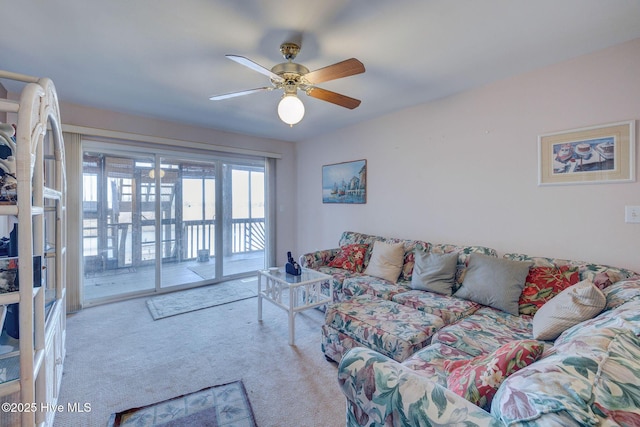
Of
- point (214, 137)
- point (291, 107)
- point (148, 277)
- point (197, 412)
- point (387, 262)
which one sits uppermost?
point (214, 137)

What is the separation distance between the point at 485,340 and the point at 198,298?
3.31 meters

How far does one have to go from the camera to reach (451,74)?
2.43 meters

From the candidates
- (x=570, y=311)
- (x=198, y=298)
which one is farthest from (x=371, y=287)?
(x=198, y=298)

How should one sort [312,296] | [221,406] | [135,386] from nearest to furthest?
[221,406], [135,386], [312,296]

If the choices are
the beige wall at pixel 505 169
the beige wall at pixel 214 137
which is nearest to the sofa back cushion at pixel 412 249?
the beige wall at pixel 505 169

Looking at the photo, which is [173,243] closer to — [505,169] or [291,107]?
[291,107]

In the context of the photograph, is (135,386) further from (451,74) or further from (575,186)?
(575,186)

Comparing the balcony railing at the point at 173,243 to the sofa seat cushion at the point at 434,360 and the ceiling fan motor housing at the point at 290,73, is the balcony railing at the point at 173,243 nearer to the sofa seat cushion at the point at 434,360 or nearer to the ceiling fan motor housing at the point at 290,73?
the ceiling fan motor housing at the point at 290,73

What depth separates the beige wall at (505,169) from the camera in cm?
206

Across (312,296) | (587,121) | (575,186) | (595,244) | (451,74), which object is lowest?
(312,296)

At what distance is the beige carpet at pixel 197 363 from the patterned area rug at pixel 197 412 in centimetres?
6

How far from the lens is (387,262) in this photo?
306 centimetres

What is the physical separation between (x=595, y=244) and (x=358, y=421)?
2.26 meters

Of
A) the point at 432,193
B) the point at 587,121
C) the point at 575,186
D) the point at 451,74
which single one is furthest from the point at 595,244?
the point at 451,74
